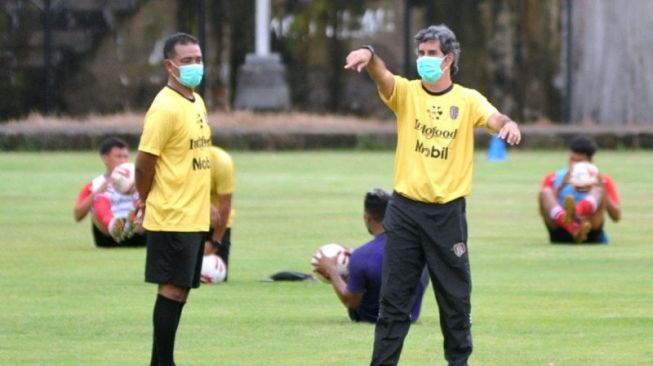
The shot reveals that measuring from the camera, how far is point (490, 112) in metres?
10.1

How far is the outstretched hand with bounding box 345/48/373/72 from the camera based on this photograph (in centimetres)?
947

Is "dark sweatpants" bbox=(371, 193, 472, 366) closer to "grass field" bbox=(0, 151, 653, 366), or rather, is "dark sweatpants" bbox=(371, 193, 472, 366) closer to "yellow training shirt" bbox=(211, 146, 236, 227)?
"grass field" bbox=(0, 151, 653, 366)

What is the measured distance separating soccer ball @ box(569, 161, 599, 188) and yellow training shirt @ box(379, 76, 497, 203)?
875 cm

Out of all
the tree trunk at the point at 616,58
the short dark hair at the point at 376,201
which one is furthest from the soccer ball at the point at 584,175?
the tree trunk at the point at 616,58

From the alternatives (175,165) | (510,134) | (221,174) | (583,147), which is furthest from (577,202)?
(510,134)

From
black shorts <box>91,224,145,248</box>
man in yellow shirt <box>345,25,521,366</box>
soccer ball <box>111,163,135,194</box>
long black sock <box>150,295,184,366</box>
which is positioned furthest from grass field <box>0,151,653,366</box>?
man in yellow shirt <box>345,25,521,366</box>

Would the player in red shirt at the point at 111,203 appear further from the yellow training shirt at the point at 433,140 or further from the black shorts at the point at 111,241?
the yellow training shirt at the point at 433,140

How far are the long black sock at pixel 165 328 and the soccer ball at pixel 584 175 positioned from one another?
29.2 ft

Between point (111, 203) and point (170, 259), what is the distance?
7.84 metres

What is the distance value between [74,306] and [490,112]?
4.94 meters

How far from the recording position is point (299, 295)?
1491 cm

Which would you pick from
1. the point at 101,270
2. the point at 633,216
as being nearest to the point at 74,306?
the point at 101,270

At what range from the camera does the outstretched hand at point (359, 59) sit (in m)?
9.47

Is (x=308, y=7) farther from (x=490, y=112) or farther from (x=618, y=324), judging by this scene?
(x=490, y=112)
